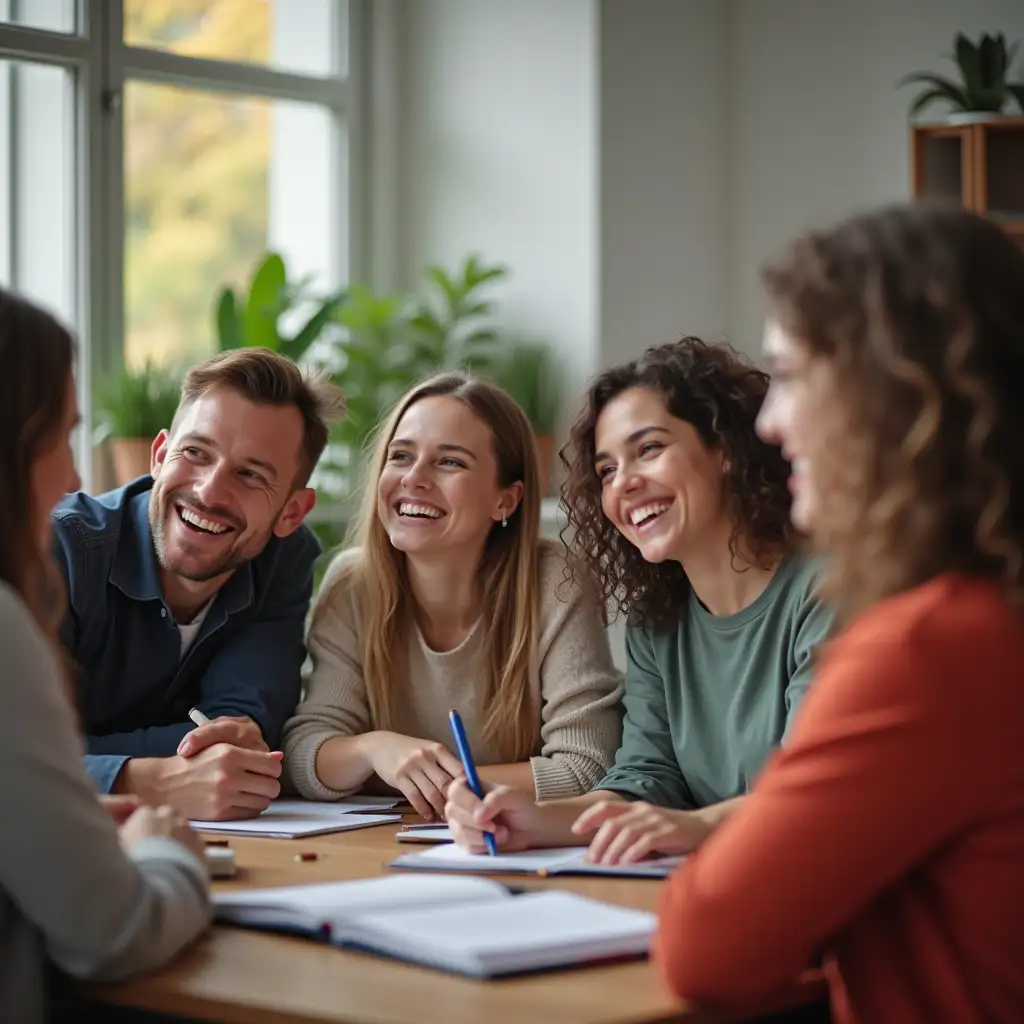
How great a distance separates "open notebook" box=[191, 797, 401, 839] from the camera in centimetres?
209

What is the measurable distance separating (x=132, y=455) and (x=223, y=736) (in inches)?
78.5

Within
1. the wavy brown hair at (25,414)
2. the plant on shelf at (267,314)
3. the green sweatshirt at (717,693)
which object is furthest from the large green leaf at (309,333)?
the wavy brown hair at (25,414)

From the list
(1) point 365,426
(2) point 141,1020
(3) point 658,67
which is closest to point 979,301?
(2) point 141,1020

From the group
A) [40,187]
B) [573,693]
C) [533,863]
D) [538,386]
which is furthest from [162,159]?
[533,863]

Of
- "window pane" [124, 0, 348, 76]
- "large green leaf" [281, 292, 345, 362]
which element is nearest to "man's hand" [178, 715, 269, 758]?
"large green leaf" [281, 292, 345, 362]

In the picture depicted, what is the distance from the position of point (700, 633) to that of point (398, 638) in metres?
0.56

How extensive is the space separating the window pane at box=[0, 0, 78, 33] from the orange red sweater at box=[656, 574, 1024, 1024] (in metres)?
3.74

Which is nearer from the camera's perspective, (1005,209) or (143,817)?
(143,817)

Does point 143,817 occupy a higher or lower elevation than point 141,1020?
higher

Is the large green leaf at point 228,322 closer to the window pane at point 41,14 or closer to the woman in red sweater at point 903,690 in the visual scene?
the window pane at point 41,14

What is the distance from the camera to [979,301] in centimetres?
125

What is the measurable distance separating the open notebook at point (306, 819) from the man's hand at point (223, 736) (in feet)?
0.35

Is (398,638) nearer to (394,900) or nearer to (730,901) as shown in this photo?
(394,900)

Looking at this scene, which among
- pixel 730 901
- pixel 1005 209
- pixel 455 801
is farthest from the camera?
pixel 1005 209
